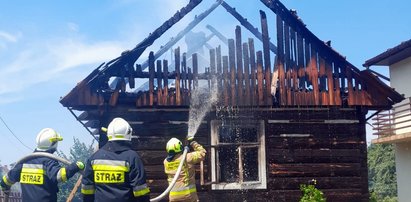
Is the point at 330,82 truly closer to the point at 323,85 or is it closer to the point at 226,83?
the point at 323,85

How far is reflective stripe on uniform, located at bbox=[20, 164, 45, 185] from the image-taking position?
637 cm

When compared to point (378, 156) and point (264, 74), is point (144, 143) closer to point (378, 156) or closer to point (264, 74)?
point (264, 74)

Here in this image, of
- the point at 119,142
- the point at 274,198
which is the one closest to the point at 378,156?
the point at 274,198

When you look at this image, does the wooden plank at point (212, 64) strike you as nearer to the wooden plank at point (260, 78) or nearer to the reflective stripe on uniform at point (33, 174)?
the wooden plank at point (260, 78)

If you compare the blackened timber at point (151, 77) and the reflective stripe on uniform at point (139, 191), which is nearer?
the reflective stripe on uniform at point (139, 191)

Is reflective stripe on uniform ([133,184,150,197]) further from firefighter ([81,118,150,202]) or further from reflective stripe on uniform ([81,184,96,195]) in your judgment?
reflective stripe on uniform ([81,184,96,195])

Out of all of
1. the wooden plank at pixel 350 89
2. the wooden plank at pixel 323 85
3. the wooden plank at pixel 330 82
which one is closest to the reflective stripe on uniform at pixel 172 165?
the wooden plank at pixel 323 85

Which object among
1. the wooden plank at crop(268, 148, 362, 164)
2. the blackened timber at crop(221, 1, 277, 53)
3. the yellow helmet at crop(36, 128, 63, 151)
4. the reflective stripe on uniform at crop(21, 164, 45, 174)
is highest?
the blackened timber at crop(221, 1, 277, 53)

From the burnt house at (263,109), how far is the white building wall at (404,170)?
554 inches

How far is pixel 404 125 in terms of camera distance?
74.0ft

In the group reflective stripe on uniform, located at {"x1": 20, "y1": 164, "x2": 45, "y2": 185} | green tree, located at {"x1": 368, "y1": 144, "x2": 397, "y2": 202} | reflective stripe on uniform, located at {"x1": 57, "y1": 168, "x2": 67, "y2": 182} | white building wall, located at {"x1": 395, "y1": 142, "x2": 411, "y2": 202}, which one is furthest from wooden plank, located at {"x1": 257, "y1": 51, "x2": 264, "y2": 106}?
green tree, located at {"x1": 368, "y1": 144, "x2": 397, "y2": 202}

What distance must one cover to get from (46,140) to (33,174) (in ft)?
1.56

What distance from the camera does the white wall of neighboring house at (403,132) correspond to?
73.7 ft

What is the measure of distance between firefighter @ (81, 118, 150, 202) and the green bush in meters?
4.97
